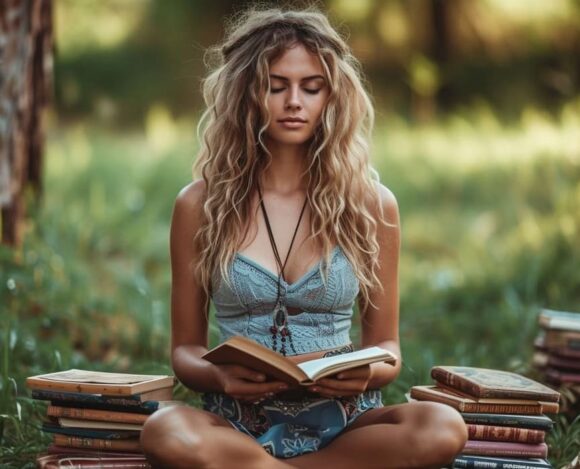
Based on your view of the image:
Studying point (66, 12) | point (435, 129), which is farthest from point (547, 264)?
point (66, 12)

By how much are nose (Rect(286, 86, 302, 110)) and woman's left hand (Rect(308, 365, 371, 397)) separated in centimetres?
84

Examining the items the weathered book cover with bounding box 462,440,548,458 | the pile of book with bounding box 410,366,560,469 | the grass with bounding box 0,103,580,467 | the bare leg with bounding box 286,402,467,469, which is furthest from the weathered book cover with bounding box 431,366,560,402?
the grass with bounding box 0,103,580,467

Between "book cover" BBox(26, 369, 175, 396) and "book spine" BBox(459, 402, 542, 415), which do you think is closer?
"book cover" BBox(26, 369, 175, 396)

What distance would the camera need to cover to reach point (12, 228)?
5.36 meters

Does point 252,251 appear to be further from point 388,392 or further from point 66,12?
point 66,12

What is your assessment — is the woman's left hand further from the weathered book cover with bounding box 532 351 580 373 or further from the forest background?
the weathered book cover with bounding box 532 351 580 373

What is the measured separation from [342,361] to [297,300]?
1.59 ft

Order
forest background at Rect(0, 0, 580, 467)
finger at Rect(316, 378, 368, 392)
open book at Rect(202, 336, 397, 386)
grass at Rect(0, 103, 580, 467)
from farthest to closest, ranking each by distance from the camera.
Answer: forest background at Rect(0, 0, 580, 467) → grass at Rect(0, 103, 580, 467) → finger at Rect(316, 378, 368, 392) → open book at Rect(202, 336, 397, 386)

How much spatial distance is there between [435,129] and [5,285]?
19.1ft

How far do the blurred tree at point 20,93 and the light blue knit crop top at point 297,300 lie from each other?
2228 millimetres

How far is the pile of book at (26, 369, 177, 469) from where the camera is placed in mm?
3227

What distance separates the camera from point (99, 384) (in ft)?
10.6

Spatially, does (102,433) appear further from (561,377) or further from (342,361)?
(561,377)

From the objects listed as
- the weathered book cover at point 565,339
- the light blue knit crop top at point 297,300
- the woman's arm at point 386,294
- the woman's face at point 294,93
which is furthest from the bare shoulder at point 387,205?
the weathered book cover at point 565,339
